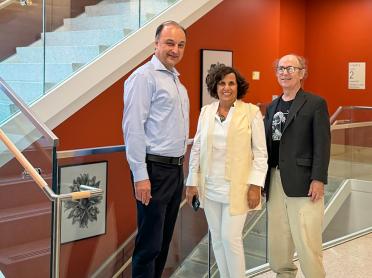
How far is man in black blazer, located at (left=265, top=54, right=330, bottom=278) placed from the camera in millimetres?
2752

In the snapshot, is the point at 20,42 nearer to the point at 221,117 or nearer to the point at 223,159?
the point at 221,117

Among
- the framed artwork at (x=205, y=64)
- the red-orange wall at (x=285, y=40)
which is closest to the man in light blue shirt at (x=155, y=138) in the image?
the red-orange wall at (x=285, y=40)

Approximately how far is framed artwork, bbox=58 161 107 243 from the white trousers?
25.7 inches

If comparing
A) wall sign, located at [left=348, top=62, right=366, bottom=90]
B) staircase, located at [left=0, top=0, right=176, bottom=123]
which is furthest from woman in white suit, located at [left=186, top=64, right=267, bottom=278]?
wall sign, located at [left=348, top=62, right=366, bottom=90]

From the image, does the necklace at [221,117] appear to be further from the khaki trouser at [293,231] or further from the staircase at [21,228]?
the staircase at [21,228]

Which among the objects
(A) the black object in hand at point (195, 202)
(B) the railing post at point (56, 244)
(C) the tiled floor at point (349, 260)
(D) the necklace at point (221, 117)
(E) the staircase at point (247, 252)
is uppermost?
(D) the necklace at point (221, 117)

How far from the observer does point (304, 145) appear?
2.78m

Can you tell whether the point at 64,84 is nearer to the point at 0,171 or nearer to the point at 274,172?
the point at 0,171

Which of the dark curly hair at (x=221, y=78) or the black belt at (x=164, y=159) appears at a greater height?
the dark curly hair at (x=221, y=78)

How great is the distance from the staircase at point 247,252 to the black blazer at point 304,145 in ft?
3.38

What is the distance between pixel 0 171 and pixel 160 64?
131 centimetres

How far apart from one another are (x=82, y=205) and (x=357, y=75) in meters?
6.75

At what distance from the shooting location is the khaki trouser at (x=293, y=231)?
9.31 feet

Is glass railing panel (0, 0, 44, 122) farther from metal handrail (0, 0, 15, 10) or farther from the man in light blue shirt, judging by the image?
the man in light blue shirt
